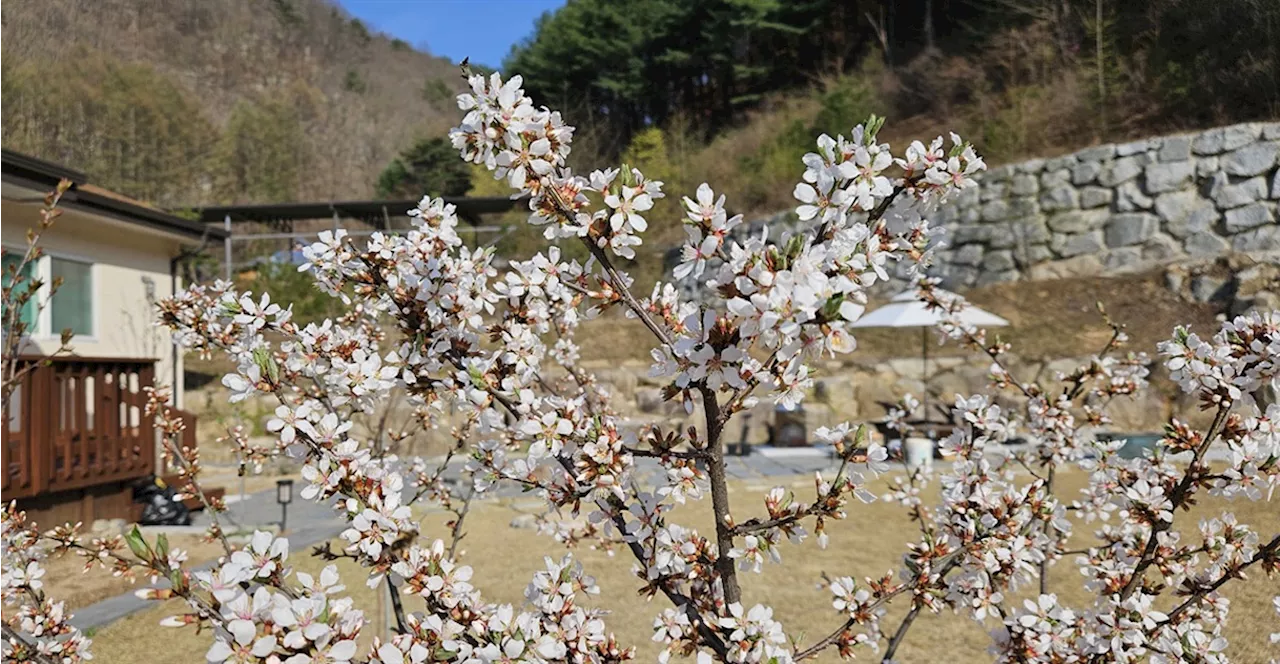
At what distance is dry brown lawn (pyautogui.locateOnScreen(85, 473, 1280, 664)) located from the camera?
2.66m

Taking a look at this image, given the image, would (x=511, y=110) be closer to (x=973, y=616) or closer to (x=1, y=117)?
(x=973, y=616)

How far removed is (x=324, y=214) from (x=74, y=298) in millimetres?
10302

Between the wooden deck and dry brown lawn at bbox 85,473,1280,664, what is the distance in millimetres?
2322

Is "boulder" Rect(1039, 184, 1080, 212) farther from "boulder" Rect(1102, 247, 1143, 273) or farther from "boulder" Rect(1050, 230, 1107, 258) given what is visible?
"boulder" Rect(1102, 247, 1143, 273)

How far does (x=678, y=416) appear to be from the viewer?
9.94 meters

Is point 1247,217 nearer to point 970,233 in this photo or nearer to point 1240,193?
point 1240,193

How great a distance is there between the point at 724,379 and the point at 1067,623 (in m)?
1.11

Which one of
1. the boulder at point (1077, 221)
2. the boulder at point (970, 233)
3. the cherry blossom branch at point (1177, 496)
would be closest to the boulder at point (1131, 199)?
the boulder at point (1077, 221)

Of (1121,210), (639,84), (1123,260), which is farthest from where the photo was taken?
(639,84)

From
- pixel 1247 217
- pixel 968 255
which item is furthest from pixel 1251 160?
pixel 968 255

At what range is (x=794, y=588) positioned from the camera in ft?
13.8

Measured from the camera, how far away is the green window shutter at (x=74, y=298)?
26.1ft

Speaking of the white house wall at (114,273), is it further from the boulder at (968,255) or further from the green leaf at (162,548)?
the boulder at (968,255)

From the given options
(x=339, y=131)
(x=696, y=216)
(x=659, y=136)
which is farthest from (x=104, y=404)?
(x=659, y=136)
